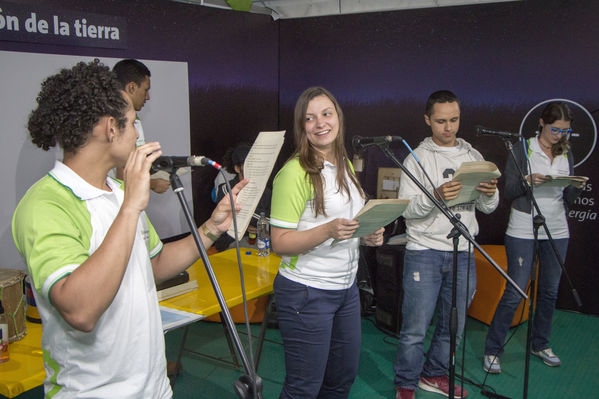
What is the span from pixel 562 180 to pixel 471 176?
0.95 m

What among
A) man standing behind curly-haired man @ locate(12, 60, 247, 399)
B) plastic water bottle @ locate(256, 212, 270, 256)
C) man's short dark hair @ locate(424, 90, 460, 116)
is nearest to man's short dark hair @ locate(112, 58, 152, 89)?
plastic water bottle @ locate(256, 212, 270, 256)

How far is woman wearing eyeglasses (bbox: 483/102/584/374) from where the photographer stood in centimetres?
313

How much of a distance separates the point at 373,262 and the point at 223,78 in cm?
215

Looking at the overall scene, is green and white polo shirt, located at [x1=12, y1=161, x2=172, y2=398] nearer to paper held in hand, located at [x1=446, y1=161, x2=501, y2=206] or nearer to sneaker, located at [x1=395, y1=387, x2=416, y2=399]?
paper held in hand, located at [x1=446, y1=161, x2=501, y2=206]

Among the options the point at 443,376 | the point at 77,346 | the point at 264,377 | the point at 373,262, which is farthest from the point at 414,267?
the point at 77,346

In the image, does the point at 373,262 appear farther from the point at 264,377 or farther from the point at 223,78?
the point at 223,78

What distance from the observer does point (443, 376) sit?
9.80ft

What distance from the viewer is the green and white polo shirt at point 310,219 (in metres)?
1.92

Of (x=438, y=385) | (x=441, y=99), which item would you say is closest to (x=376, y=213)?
(x=441, y=99)

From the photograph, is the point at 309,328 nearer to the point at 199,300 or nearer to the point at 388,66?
the point at 199,300

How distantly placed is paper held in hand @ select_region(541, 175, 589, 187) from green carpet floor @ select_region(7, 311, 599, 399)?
124 cm

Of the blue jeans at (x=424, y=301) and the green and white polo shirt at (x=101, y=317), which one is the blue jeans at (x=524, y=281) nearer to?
the blue jeans at (x=424, y=301)

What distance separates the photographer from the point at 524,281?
10.3ft

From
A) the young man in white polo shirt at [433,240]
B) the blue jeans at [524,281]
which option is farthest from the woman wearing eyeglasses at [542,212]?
the young man in white polo shirt at [433,240]
